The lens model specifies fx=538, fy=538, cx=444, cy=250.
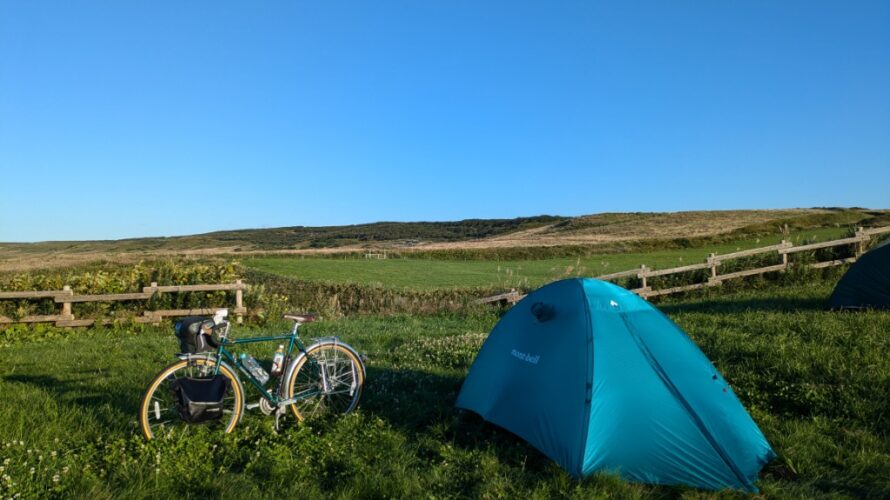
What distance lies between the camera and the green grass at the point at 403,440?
14.3 ft

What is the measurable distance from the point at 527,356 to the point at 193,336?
11.2 feet

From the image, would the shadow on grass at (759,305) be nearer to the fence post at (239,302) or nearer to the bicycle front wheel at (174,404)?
the bicycle front wheel at (174,404)

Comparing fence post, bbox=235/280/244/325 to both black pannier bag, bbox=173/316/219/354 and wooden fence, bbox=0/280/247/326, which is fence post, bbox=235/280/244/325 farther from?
black pannier bag, bbox=173/316/219/354

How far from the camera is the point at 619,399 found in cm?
489

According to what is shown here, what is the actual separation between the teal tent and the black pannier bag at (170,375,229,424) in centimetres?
264

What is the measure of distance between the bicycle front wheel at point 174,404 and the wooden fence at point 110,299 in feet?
33.1

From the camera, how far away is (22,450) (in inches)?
187

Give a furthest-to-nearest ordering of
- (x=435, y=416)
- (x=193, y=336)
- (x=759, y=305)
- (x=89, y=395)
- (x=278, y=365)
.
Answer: (x=759, y=305) → (x=89, y=395) → (x=435, y=416) → (x=278, y=365) → (x=193, y=336)

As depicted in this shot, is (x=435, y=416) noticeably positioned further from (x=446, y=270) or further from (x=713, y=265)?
(x=446, y=270)

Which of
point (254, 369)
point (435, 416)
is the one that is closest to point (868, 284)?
point (435, 416)

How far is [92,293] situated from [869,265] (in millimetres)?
19632

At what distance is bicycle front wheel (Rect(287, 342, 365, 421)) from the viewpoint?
601 centimetres

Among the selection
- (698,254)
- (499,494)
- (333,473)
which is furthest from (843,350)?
(698,254)

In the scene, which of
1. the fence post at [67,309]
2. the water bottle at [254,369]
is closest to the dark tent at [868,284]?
the water bottle at [254,369]
